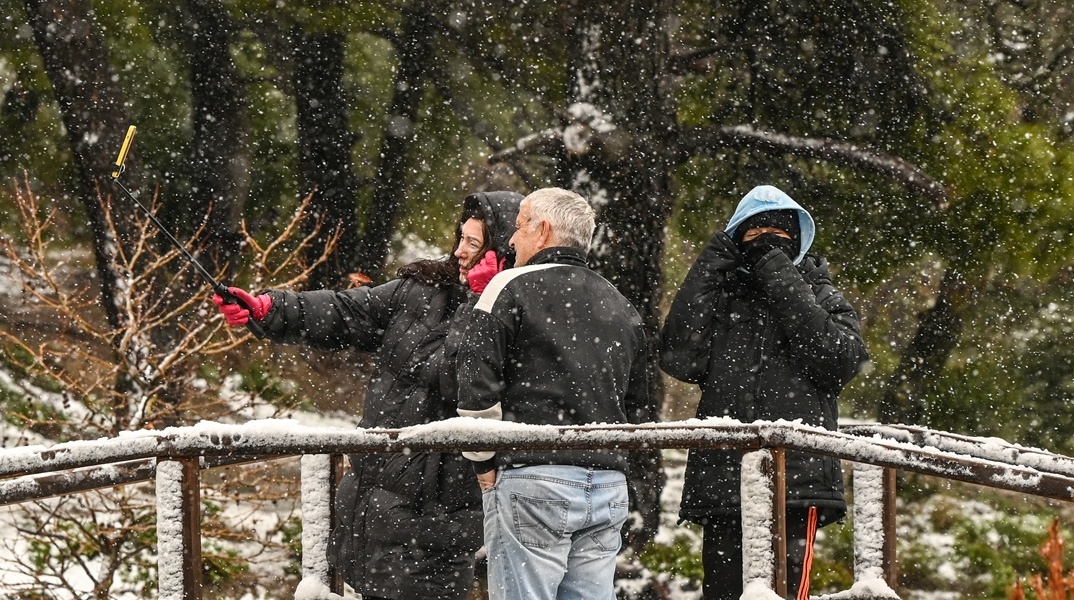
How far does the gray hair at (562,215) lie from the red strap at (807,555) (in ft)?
3.26

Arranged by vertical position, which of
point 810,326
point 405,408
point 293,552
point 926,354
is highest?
point 926,354

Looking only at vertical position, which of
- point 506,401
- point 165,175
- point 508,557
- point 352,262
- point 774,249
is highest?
point 165,175

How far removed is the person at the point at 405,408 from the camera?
314cm

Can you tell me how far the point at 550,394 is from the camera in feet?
9.35

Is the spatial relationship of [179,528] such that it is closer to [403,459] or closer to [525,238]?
[403,459]

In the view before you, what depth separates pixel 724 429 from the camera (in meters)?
2.96

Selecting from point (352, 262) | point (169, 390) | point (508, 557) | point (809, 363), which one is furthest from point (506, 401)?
point (352, 262)

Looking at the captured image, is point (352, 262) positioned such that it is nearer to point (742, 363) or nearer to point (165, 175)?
point (165, 175)

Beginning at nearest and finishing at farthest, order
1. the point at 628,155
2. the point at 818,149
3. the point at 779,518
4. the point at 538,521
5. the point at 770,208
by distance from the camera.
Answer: the point at 538,521 → the point at 779,518 → the point at 770,208 → the point at 628,155 → the point at 818,149

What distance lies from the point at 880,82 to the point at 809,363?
20.4 feet

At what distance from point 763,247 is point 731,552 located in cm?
87

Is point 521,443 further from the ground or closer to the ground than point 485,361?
closer to the ground

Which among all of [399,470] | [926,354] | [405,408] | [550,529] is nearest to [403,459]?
[399,470]

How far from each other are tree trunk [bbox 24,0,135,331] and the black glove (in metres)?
7.17
